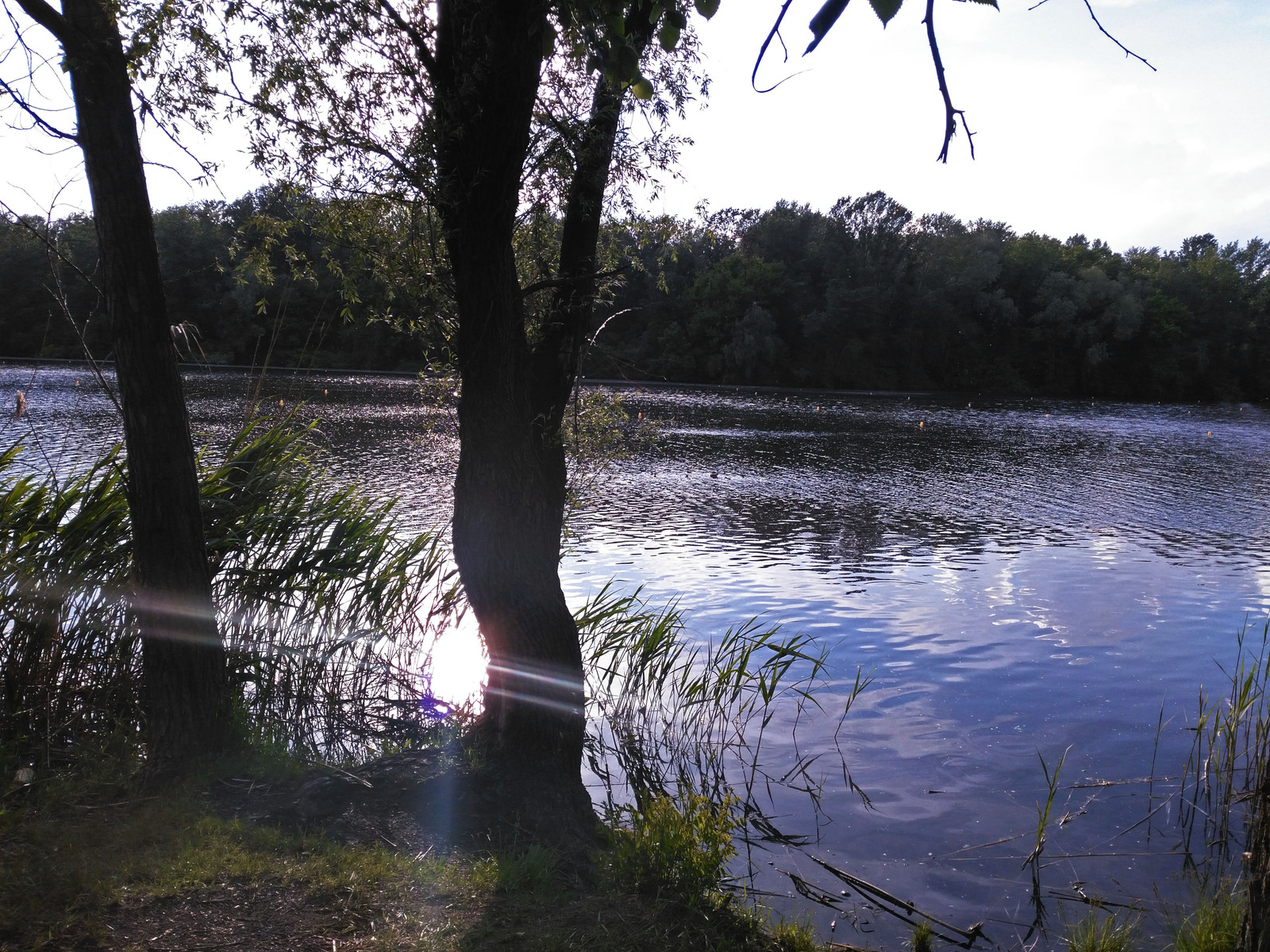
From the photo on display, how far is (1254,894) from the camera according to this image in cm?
412

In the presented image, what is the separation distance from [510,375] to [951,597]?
11.0 metres

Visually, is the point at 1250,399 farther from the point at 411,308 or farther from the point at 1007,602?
Result: the point at 411,308

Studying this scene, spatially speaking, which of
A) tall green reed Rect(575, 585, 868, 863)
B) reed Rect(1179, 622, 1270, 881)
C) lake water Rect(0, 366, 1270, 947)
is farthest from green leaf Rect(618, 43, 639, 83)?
reed Rect(1179, 622, 1270, 881)

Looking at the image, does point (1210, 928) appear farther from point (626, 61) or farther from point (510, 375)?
point (626, 61)

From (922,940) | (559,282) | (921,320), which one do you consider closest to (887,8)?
(559,282)

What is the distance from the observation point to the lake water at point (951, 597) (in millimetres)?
7031

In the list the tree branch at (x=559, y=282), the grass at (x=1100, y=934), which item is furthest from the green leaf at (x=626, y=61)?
the grass at (x=1100, y=934)

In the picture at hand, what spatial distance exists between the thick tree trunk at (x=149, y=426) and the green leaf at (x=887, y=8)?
14.6 ft

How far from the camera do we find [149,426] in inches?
210

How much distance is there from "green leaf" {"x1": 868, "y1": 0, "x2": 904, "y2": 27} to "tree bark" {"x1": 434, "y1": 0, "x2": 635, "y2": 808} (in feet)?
11.4

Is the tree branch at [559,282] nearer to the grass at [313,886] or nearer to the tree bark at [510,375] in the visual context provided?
the tree bark at [510,375]

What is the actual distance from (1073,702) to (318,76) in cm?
1002

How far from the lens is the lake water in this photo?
7031 mm

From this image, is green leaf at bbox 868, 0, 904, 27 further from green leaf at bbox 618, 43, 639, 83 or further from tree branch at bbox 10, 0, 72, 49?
tree branch at bbox 10, 0, 72, 49
